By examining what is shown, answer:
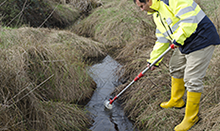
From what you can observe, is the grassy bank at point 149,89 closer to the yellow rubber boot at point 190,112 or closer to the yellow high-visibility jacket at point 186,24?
the yellow rubber boot at point 190,112

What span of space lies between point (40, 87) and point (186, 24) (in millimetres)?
2466

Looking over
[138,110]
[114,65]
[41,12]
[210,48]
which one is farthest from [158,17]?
[41,12]

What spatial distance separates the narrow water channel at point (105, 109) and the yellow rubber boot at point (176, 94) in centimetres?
85

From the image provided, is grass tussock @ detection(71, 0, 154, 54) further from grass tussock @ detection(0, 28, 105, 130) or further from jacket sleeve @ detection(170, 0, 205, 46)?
jacket sleeve @ detection(170, 0, 205, 46)

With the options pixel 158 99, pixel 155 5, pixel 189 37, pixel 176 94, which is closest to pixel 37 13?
pixel 158 99

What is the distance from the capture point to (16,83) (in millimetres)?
2582

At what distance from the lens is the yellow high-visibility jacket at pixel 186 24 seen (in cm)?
245

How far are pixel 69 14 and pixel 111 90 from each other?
5.70 metres

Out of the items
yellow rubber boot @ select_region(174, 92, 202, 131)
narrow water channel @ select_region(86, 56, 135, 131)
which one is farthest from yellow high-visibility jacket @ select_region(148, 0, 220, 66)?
narrow water channel @ select_region(86, 56, 135, 131)

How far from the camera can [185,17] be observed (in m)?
2.44

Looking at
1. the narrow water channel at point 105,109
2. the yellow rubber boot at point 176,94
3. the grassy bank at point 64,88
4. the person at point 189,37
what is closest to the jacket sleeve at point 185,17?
the person at point 189,37

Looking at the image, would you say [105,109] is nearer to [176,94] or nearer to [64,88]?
[64,88]

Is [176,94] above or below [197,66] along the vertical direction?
below

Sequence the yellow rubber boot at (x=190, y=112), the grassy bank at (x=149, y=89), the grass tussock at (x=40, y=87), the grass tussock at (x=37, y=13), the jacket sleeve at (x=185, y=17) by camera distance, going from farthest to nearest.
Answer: the grass tussock at (x=37, y=13), the grassy bank at (x=149, y=89), the yellow rubber boot at (x=190, y=112), the grass tussock at (x=40, y=87), the jacket sleeve at (x=185, y=17)
